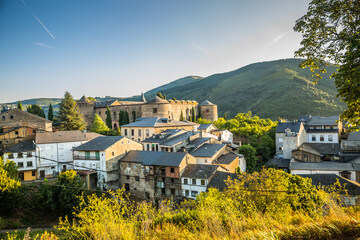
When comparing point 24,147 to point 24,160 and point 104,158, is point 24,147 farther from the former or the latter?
point 104,158

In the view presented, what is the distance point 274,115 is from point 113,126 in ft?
175

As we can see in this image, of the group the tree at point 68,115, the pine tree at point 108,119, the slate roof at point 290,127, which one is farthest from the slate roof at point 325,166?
the pine tree at point 108,119

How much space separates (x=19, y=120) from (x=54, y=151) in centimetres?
1570

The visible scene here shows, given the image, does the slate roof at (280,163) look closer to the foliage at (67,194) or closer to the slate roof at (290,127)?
the slate roof at (290,127)

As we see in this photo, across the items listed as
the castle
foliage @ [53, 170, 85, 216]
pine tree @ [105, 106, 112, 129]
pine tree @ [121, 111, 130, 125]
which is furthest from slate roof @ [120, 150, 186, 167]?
pine tree @ [105, 106, 112, 129]

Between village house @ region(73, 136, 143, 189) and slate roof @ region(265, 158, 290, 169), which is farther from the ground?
village house @ region(73, 136, 143, 189)

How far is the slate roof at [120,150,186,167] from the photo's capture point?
26703 millimetres

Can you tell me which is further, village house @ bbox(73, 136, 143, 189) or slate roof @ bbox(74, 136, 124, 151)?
slate roof @ bbox(74, 136, 124, 151)

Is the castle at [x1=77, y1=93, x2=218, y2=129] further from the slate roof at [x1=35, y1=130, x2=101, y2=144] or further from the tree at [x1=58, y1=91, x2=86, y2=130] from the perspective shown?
the slate roof at [x1=35, y1=130, x2=101, y2=144]

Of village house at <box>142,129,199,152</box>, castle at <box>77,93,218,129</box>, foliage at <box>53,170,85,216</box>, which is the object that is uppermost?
castle at <box>77,93,218,129</box>

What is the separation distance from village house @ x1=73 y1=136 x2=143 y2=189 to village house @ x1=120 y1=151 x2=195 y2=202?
1059 millimetres

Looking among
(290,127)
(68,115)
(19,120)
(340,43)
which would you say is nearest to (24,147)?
(19,120)

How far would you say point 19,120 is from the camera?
140 feet

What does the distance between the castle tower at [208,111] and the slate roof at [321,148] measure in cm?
3389
